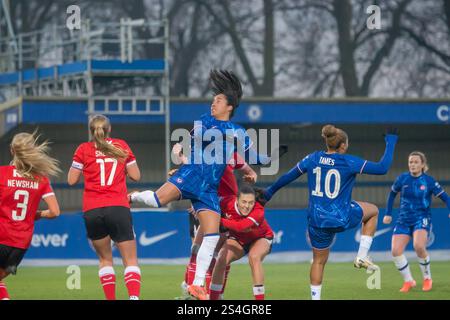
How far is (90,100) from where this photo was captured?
25.8 m

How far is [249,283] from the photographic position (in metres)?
17.9

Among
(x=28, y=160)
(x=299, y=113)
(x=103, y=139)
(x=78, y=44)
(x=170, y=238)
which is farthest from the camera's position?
(x=299, y=113)

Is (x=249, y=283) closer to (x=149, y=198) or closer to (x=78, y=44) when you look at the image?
(x=149, y=198)

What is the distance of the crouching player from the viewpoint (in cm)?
1288

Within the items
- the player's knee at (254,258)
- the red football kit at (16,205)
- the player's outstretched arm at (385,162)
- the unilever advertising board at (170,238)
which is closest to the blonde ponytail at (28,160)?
the red football kit at (16,205)

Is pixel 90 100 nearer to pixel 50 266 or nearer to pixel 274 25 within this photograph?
pixel 50 266

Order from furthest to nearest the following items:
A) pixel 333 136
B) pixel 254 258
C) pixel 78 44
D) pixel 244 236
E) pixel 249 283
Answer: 1. pixel 78 44
2. pixel 249 283
3. pixel 244 236
4. pixel 254 258
5. pixel 333 136

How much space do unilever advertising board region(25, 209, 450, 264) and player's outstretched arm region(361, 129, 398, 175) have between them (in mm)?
11052

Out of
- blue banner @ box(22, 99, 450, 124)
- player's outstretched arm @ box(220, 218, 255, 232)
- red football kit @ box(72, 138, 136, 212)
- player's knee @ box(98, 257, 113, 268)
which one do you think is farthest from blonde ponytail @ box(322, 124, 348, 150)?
blue banner @ box(22, 99, 450, 124)

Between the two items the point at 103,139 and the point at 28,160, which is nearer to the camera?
the point at 28,160

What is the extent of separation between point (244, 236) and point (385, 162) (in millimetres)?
Answer: 1923

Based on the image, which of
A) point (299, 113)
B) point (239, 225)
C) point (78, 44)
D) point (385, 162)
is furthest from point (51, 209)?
point (299, 113)

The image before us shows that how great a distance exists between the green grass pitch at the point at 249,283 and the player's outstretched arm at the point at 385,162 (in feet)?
9.43

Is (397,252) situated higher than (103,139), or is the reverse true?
(103,139)
